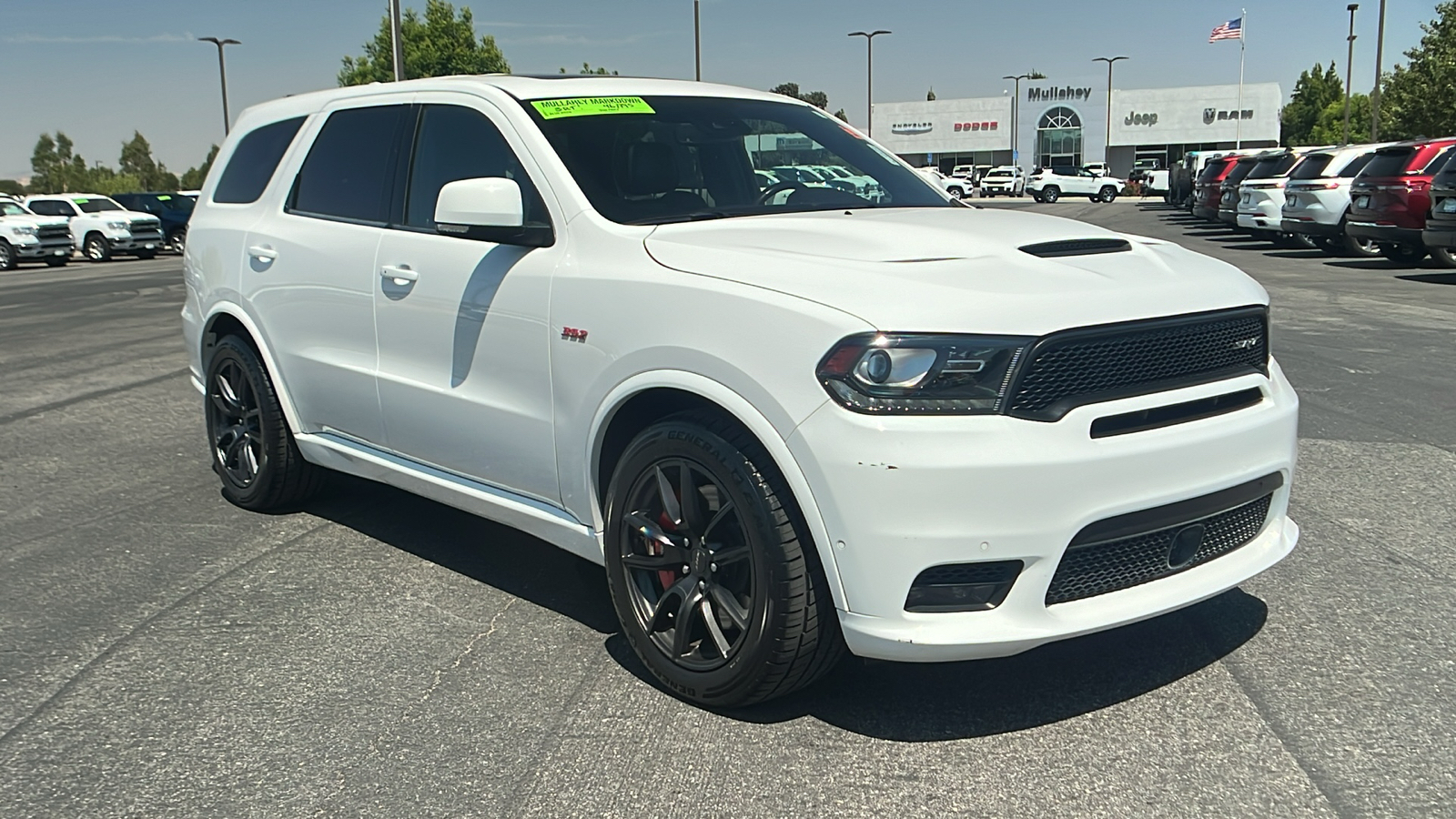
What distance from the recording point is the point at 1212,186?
95.1ft

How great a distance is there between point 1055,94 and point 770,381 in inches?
3490

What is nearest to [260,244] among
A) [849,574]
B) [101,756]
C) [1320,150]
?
[101,756]

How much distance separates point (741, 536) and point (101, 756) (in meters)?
1.80

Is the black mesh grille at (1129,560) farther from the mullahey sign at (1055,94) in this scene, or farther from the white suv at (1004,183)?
the mullahey sign at (1055,94)

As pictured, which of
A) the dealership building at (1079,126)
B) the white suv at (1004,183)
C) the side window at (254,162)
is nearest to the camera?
the side window at (254,162)

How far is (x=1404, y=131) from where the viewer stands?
137ft

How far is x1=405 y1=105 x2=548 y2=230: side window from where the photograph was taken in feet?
14.0

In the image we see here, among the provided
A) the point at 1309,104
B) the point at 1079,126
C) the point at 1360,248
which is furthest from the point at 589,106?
the point at 1309,104

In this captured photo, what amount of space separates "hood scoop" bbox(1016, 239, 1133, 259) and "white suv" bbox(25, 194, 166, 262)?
33.8m

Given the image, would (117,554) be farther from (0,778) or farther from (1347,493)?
(1347,493)

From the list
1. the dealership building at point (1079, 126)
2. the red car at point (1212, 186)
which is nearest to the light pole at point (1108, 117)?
the dealership building at point (1079, 126)

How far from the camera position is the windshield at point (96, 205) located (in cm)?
3319

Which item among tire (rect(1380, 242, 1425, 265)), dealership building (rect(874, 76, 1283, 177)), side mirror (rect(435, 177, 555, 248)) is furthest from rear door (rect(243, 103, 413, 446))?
dealership building (rect(874, 76, 1283, 177))

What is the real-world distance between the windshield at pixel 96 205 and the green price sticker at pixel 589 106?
33.4 metres
